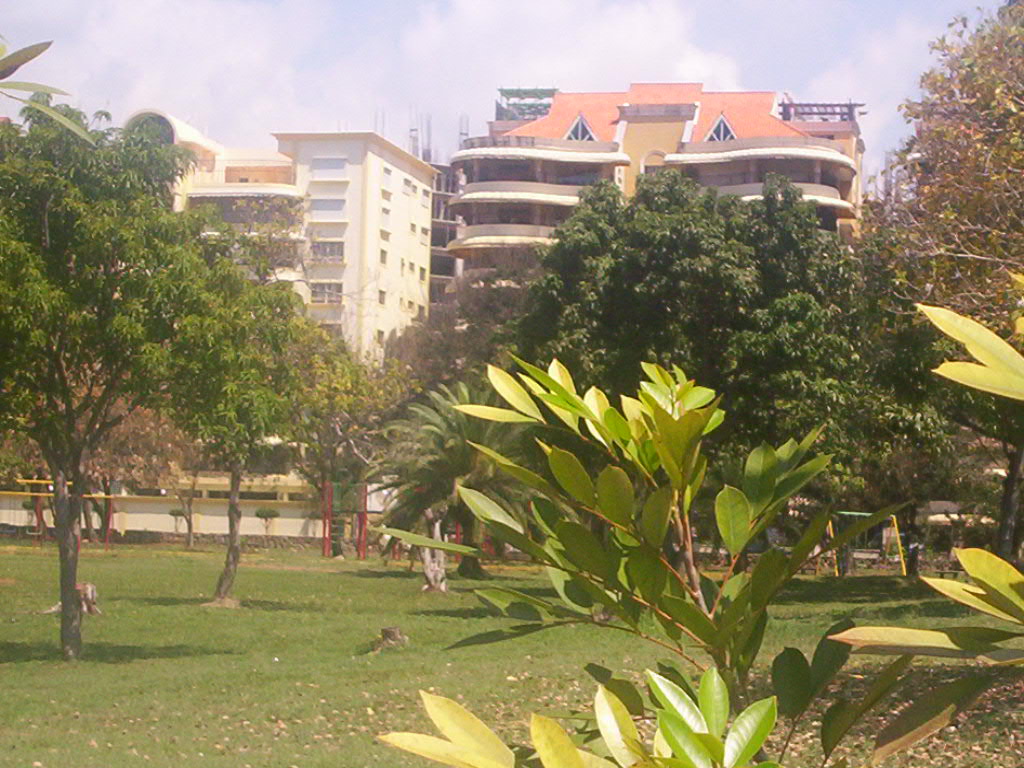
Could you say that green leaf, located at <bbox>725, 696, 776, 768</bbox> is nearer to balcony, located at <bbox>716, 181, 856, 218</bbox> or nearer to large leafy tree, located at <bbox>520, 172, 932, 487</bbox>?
large leafy tree, located at <bbox>520, 172, 932, 487</bbox>

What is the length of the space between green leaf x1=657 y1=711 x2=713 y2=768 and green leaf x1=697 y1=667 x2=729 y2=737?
3.6 inches

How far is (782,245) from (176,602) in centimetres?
1096

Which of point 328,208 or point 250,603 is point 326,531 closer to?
point 250,603

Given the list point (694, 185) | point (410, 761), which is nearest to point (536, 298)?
point (694, 185)

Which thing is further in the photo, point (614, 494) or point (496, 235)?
point (496, 235)

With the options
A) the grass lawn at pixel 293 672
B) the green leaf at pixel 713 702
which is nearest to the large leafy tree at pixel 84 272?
the grass lawn at pixel 293 672

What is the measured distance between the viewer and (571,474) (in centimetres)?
156

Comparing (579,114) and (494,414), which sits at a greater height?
(579,114)

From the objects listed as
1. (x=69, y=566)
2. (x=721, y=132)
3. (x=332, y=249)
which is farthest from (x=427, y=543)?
(x=721, y=132)

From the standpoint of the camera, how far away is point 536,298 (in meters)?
20.7

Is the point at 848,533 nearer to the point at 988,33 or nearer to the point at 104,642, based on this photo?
the point at 988,33

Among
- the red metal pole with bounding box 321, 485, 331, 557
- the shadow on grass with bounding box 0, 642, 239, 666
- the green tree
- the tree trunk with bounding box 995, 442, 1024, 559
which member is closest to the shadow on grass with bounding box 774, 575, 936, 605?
the tree trunk with bounding box 995, 442, 1024, 559

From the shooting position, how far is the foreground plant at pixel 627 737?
111cm

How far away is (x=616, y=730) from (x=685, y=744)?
0.41 feet
